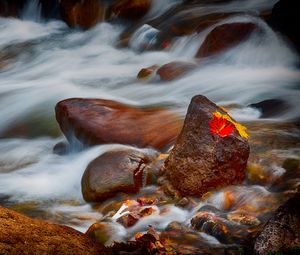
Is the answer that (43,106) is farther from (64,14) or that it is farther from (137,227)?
(64,14)

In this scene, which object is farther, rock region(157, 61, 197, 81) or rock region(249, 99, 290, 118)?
rock region(157, 61, 197, 81)

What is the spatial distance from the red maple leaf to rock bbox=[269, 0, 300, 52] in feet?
16.5

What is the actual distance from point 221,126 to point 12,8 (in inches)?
663

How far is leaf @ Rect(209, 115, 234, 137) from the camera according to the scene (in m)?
4.82

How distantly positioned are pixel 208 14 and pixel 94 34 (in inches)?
200

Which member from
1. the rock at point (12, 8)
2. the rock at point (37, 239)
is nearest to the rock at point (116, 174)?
the rock at point (37, 239)

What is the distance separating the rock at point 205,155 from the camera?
15.7 ft

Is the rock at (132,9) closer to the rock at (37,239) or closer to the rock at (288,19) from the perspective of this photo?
the rock at (288,19)

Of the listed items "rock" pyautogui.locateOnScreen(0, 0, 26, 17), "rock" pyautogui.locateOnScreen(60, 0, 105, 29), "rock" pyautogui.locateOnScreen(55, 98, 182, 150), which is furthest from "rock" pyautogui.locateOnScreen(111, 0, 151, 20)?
"rock" pyautogui.locateOnScreen(55, 98, 182, 150)

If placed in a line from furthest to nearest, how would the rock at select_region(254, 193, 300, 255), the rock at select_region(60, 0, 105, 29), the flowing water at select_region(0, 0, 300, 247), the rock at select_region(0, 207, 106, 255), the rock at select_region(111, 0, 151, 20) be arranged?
the rock at select_region(60, 0, 105, 29), the rock at select_region(111, 0, 151, 20), the flowing water at select_region(0, 0, 300, 247), the rock at select_region(254, 193, 300, 255), the rock at select_region(0, 207, 106, 255)

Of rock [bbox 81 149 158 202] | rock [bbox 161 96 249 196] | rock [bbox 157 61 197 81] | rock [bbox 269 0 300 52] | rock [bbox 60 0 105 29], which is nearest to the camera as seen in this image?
rock [bbox 161 96 249 196]

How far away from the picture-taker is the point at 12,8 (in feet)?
63.5

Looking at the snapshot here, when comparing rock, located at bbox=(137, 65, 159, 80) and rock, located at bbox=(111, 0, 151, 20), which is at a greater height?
rock, located at bbox=(111, 0, 151, 20)

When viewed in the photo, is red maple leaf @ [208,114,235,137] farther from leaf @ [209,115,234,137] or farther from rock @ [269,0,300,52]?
rock @ [269,0,300,52]
